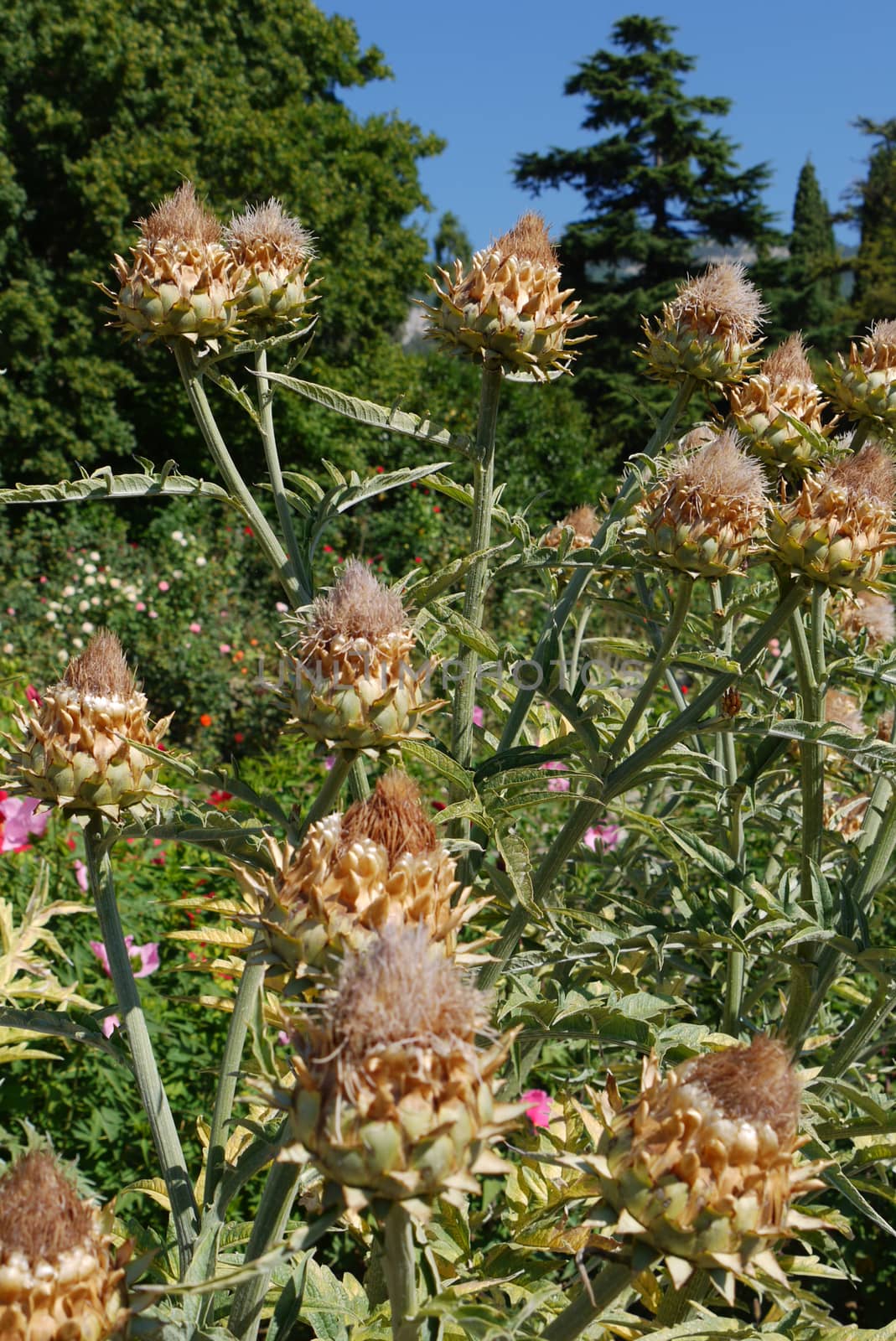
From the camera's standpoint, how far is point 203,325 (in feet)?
6.88

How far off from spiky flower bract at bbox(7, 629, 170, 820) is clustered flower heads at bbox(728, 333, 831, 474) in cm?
134

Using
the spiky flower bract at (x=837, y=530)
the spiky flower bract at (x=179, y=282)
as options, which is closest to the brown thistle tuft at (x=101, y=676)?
the spiky flower bract at (x=179, y=282)

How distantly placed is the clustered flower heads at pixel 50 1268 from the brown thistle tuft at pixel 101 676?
793 mm

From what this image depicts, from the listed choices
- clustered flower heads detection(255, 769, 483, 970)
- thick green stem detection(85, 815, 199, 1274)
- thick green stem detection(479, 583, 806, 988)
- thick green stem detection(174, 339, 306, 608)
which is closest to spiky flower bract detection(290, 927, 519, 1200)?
clustered flower heads detection(255, 769, 483, 970)

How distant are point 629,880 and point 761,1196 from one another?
1.60m

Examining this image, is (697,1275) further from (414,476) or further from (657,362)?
(657,362)

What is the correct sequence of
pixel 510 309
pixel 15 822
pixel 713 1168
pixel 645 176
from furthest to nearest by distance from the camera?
pixel 645 176 → pixel 15 822 → pixel 510 309 → pixel 713 1168

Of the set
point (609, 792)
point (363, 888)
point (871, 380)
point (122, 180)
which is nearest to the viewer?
point (363, 888)

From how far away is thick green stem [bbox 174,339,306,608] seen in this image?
194 centimetres

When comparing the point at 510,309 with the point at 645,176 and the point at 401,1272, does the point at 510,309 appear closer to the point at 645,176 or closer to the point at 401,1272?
the point at 401,1272

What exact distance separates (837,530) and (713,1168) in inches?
46.2

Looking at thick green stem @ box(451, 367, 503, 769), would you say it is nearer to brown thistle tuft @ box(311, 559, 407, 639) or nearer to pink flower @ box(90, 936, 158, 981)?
brown thistle tuft @ box(311, 559, 407, 639)

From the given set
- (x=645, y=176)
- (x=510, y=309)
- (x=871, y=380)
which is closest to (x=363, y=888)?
(x=510, y=309)

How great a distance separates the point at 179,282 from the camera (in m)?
2.08
